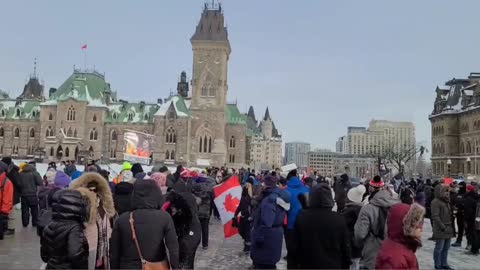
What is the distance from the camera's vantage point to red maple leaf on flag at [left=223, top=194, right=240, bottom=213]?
11.4 m

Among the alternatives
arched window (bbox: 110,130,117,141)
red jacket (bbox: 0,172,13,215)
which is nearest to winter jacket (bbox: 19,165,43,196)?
red jacket (bbox: 0,172,13,215)

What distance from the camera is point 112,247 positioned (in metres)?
5.05

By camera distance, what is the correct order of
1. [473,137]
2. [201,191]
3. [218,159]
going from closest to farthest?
[201,191] → [473,137] → [218,159]

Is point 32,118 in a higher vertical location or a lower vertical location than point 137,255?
higher

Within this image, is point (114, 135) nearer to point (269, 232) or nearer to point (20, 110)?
point (20, 110)

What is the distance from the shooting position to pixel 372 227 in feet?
23.2

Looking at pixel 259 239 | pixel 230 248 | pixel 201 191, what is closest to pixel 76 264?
pixel 259 239

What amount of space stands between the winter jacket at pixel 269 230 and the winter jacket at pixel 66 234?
147 inches

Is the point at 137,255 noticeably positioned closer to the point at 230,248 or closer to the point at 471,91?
the point at 230,248

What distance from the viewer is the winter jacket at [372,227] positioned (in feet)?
23.2

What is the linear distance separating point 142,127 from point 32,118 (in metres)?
17.4

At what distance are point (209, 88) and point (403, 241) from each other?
6917cm

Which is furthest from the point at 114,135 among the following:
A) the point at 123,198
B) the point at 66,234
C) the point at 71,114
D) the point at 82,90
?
the point at 66,234

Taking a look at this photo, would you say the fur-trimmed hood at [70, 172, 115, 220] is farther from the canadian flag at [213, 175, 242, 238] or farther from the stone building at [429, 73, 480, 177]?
the stone building at [429, 73, 480, 177]
